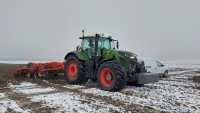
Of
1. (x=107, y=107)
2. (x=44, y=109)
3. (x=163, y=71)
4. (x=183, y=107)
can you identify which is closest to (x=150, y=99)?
(x=183, y=107)

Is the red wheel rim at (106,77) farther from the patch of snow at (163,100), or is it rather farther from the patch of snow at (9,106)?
the patch of snow at (9,106)

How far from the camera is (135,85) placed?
13.8 m

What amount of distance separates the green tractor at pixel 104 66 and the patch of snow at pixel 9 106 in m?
4.17

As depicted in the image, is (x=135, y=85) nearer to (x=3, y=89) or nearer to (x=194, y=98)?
(x=194, y=98)

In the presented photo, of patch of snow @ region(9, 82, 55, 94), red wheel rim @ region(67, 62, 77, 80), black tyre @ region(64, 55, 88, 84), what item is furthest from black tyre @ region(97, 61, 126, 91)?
patch of snow @ region(9, 82, 55, 94)

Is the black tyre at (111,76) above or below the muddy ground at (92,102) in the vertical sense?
above

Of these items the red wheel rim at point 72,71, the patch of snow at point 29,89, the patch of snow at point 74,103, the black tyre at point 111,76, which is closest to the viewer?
the patch of snow at point 74,103

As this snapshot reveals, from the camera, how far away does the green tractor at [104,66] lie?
11.5 meters

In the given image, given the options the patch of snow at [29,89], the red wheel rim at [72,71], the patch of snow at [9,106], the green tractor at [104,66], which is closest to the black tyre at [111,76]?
the green tractor at [104,66]

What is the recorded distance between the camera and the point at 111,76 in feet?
38.3

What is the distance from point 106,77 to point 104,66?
48cm

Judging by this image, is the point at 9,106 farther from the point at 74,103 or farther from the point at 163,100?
the point at 163,100

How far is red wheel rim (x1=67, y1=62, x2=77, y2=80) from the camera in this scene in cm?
1384

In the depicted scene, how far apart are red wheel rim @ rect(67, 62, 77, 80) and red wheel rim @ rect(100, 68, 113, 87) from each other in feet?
7.21
